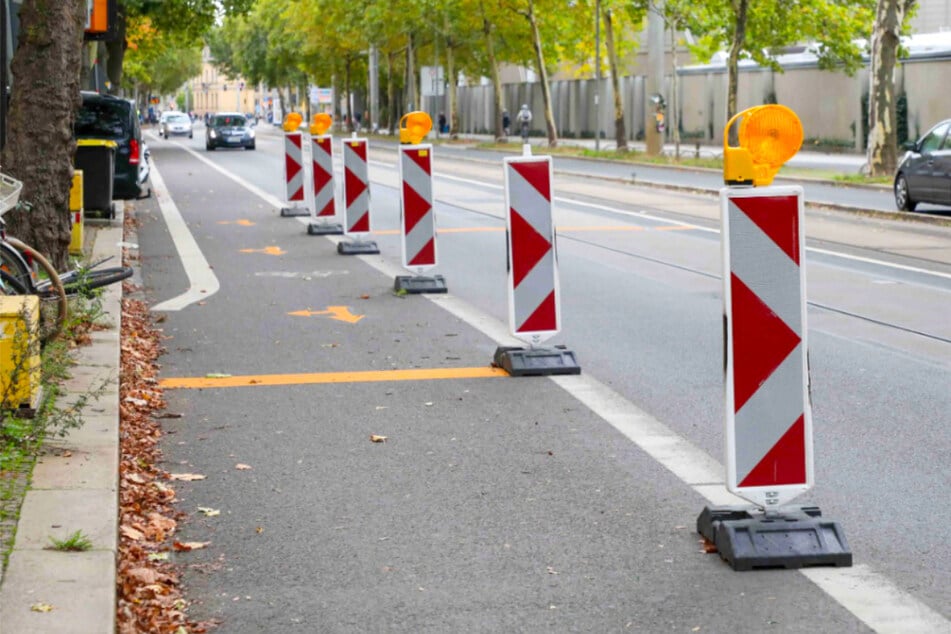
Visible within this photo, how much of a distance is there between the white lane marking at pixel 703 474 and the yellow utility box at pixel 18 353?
9.12 ft

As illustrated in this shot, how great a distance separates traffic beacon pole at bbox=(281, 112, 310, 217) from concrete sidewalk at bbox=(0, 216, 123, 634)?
1486 centimetres

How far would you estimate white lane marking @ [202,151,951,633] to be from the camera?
16.4 feet

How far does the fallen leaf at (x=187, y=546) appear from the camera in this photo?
5816 millimetres

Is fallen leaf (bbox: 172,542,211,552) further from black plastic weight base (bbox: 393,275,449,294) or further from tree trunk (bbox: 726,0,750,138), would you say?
tree trunk (bbox: 726,0,750,138)

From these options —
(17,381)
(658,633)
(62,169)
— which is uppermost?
(62,169)

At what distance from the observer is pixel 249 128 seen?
65625mm

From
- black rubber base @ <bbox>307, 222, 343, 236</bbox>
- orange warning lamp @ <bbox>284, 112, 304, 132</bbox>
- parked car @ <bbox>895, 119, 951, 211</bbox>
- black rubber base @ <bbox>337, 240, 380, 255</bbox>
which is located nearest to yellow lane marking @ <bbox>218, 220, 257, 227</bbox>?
orange warning lamp @ <bbox>284, 112, 304, 132</bbox>

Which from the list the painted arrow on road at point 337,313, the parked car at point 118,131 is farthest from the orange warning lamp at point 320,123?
the painted arrow on road at point 337,313

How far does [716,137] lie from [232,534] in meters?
54.3

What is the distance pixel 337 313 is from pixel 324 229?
7.99 m

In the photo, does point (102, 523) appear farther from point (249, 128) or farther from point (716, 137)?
point (249, 128)

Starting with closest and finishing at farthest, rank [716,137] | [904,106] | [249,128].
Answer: [904,106] < [716,137] < [249,128]

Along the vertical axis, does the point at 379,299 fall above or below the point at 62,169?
below

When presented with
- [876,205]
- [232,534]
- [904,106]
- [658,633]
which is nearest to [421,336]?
[232,534]
